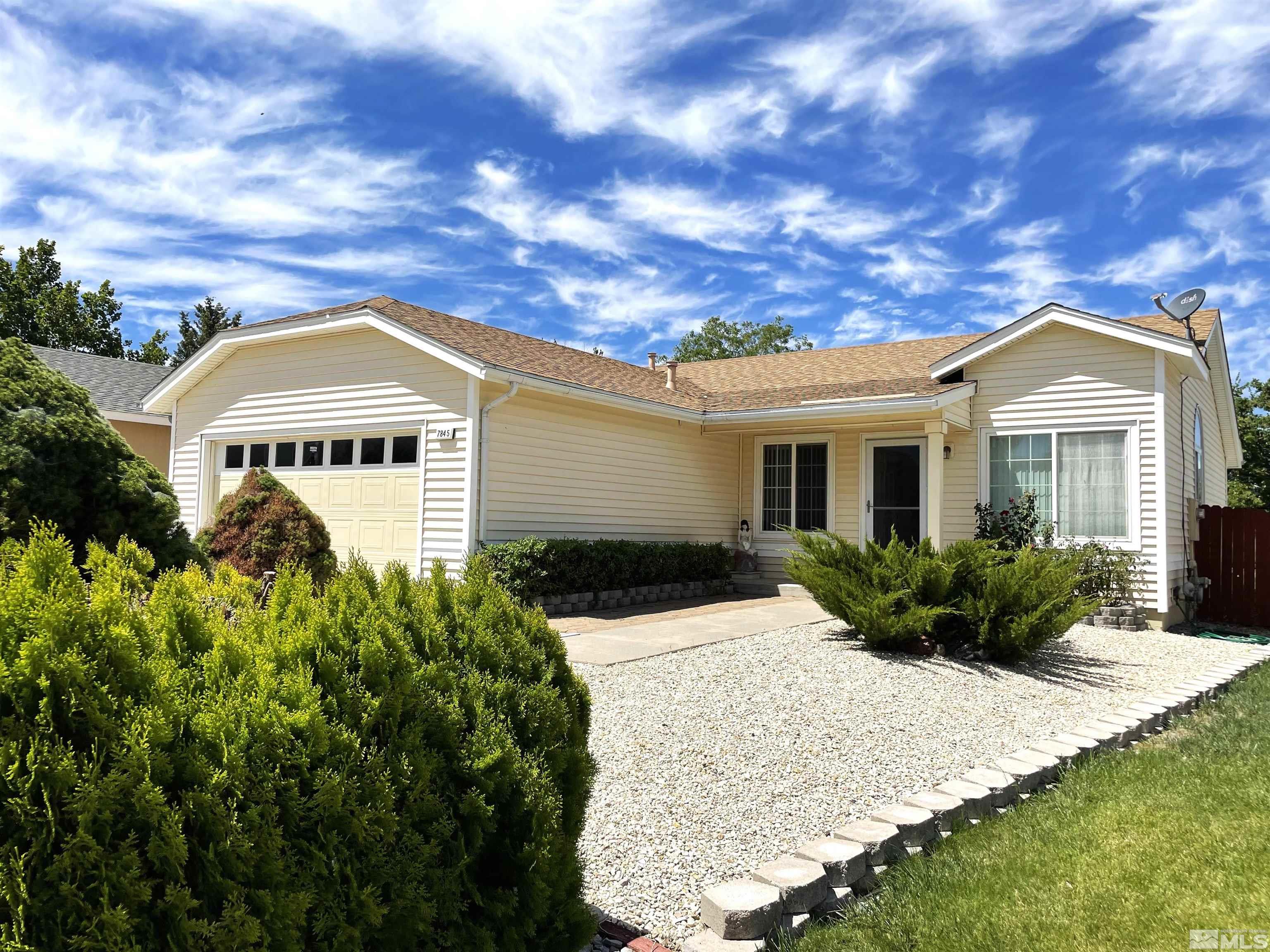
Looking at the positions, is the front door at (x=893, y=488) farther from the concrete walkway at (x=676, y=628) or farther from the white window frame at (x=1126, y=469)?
the concrete walkway at (x=676, y=628)

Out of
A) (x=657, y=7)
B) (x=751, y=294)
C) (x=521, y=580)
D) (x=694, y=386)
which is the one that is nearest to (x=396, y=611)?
(x=521, y=580)

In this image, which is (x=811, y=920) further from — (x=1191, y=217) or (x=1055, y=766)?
(x=1191, y=217)

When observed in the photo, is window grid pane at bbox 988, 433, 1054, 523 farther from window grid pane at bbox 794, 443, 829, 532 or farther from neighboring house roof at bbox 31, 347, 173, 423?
neighboring house roof at bbox 31, 347, 173, 423

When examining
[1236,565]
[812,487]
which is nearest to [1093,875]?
[812,487]

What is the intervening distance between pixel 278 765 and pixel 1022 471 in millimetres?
12027

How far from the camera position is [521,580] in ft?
32.9

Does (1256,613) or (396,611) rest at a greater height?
(396,611)

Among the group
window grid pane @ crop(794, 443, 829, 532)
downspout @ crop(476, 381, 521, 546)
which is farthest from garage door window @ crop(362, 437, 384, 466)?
window grid pane @ crop(794, 443, 829, 532)

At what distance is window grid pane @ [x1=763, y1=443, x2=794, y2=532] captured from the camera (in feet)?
47.4

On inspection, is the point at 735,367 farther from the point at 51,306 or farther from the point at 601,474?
the point at 51,306

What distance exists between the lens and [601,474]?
40.8 ft

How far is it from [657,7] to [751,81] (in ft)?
7.76

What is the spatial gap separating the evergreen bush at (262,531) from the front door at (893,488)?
8507 mm

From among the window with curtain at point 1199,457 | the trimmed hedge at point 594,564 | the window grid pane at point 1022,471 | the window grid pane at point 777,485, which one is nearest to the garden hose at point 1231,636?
the window with curtain at point 1199,457
